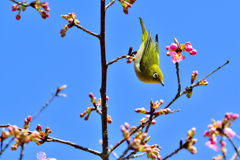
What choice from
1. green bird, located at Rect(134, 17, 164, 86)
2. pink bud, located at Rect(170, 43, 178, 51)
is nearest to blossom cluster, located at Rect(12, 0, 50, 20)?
pink bud, located at Rect(170, 43, 178, 51)

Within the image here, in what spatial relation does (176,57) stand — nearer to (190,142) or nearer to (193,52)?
(193,52)

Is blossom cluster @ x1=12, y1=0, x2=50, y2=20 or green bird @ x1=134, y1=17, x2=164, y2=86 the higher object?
green bird @ x1=134, y1=17, x2=164, y2=86

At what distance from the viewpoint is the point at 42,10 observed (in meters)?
4.02

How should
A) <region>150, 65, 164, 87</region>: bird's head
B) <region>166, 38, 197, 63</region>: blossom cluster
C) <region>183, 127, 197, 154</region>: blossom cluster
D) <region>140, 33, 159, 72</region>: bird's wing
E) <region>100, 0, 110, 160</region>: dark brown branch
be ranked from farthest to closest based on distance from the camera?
<region>140, 33, 159, 72</region>: bird's wing
<region>150, 65, 164, 87</region>: bird's head
<region>166, 38, 197, 63</region>: blossom cluster
<region>100, 0, 110, 160</region>: dark brown branch
<region>183, 127, 197, 154</region>: blossom cluster

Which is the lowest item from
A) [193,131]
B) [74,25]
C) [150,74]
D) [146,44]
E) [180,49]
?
[193,131]

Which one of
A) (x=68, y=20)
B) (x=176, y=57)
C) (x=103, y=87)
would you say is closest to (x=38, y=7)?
(x=68, y=20)

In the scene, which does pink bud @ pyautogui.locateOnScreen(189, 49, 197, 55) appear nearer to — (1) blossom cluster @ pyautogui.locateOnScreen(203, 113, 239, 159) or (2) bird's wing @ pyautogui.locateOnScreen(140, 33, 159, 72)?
(1) blossom cluster @ pyautogui.locateOnScreen(203, 113, 239, 159)

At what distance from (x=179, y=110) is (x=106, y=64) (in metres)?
1.19

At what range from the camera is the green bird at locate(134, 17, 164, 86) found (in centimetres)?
721

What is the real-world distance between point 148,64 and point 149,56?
0.85ft

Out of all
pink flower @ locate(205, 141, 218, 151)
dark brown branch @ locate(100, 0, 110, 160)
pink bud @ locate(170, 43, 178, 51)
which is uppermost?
pink bud @ locate(170, 43, 178, 51)

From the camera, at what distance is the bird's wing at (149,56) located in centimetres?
733

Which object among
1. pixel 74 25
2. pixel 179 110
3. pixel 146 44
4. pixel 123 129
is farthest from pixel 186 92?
pixel 146 44

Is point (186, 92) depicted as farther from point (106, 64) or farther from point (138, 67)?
point (138, 67)
